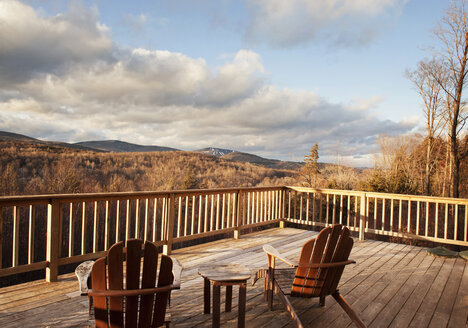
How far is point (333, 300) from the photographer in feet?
10.00

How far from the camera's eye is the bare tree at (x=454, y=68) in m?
11.0

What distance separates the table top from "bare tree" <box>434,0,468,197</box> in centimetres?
1269

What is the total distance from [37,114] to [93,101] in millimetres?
6308

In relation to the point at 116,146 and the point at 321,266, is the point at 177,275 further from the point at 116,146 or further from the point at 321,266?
the point at 116,146

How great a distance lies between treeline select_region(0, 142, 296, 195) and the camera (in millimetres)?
14539

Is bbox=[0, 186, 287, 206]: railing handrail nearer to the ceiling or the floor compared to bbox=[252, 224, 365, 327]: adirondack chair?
nearer to the ceiling

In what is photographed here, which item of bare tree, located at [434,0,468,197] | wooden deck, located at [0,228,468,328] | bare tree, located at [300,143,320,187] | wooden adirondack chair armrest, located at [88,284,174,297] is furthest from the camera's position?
bare tree, located at [300,143,320,187]

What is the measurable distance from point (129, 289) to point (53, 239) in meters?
2.45

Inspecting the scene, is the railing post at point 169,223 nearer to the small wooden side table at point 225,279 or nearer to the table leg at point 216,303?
the small wooden side table at point 225,279

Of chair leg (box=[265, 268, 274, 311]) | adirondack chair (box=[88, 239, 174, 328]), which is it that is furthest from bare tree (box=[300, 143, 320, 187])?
adirondack chair (box=[88, 239, 174, 328])

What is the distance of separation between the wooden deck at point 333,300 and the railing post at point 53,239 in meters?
0.14

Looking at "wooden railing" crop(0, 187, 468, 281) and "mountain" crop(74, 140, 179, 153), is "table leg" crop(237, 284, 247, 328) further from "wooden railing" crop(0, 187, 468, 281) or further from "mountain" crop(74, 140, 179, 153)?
"mountain" crop(74, 140, 179, 153)

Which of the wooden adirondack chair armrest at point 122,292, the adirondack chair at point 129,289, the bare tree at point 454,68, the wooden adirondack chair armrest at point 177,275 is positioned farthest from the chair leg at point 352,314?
the bare tree at point 454,68

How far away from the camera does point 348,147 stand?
43.5 feet
